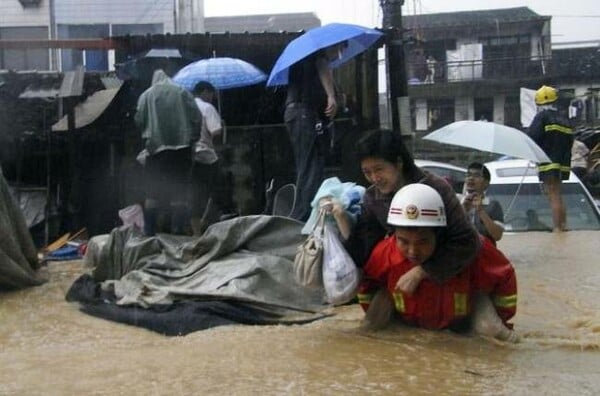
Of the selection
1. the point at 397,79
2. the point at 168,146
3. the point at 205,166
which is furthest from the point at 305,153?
the point at 397,79

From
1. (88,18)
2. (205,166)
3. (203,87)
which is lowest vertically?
(205,166)

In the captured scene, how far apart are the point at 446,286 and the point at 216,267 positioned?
1.96 meters

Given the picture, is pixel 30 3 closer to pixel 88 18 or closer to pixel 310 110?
pixel 88 18

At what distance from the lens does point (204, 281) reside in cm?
565

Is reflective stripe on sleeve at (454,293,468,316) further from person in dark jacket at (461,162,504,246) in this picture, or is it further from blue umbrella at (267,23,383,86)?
blue umbrella at (267,23,383,86)

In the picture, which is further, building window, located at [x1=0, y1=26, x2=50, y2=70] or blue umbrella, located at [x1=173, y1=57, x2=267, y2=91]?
building window, located at [x1=0, y1=26, x2=50, y2=70]

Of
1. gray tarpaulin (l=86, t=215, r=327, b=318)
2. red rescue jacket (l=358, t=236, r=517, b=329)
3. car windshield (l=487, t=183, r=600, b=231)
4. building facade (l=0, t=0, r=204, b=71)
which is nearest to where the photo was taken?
red rescue jacket (l=358, t=236, r=517, b=329)

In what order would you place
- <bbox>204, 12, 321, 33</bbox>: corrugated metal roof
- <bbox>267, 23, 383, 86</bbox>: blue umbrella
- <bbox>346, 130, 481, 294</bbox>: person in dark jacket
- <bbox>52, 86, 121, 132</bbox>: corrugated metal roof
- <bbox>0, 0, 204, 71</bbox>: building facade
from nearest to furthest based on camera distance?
1. <bbox>346, 130, 481, 294</bbox>: person in dark jacket
2. <bbox>267, 23, 383, 86</bbox>: blue umbrella
3. <bbox>52, 86, 121, 132</bbox>: corrugated metal roof
4. <bbox>0, 0, 204, 71</bbox>: building facade
5. <bbox>204, 12, 321, 33</bbox>: corrugated metal roof

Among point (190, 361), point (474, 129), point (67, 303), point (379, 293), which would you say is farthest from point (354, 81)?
point (190, 361)

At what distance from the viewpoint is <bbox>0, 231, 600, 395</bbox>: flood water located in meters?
3.70

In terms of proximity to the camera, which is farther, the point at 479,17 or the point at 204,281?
the point at 479,17

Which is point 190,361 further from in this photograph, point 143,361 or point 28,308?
point 28,308

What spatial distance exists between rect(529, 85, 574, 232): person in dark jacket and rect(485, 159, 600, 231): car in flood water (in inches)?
14.3

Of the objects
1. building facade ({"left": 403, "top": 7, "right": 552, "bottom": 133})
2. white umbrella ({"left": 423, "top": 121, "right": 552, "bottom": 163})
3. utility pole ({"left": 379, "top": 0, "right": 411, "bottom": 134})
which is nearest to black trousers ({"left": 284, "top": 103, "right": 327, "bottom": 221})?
white umbrella ({"left": 423, "top": 121, "right": 552, "bottom": 163})
